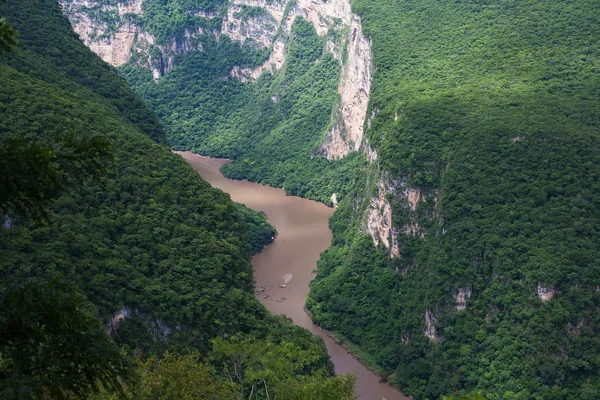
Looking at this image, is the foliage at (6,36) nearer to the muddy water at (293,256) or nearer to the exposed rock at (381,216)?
the muddy water at (293,256)

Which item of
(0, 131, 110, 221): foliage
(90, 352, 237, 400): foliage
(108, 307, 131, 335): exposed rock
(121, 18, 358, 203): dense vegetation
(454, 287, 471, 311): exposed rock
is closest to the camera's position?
(0, 131, 110, 221): foliage

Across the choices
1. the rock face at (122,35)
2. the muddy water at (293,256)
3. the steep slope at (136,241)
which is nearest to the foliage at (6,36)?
the steep slope at (136,241)

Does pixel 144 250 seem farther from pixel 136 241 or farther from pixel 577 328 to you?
pixel 577 328

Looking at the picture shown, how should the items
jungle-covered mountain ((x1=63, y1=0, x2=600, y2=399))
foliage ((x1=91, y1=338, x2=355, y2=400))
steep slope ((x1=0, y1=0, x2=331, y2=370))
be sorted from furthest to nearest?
jungle-covered mountain ((x1=63, y1=0, x2=600, y2=399))
steep slope ((x1=0, y1=0, x2=331, y2=370))
foliage ((x1=91, y1=338, x2=355, y2=400))

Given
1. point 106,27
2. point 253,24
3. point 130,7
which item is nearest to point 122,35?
point 106,27

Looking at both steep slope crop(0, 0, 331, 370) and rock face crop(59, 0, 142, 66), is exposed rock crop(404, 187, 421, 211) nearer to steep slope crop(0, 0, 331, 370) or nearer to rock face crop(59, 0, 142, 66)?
steep slope crop(0, 0, 331, 370)

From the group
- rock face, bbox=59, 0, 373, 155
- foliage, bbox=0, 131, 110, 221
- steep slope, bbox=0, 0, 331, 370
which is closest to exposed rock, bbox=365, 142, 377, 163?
rock face, bbox=59, 0, 373, 155
